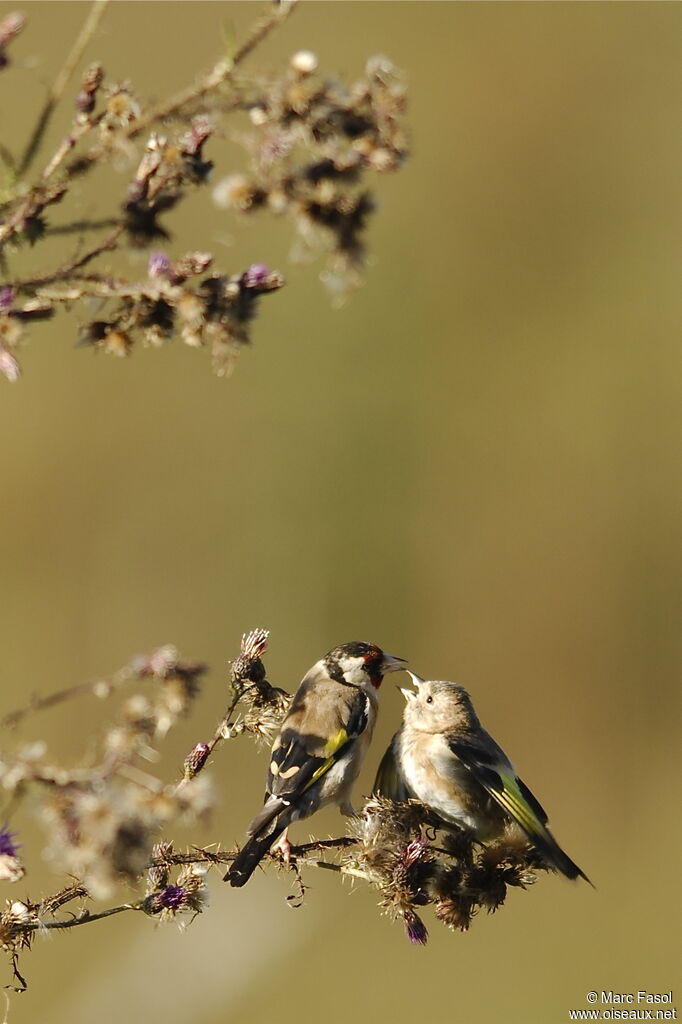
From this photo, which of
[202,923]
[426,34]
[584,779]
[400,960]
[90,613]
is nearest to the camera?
[202,923]

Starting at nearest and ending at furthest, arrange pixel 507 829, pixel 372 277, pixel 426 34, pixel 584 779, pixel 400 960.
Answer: pixel 507 829
pixel 400 960
pixel 584 779
pixel 372 277
pixel 426 34

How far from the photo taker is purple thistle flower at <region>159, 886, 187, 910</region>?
7.15ft

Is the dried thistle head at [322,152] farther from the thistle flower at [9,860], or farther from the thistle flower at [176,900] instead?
the thistle flower at [176,900]

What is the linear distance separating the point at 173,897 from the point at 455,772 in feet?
4.98

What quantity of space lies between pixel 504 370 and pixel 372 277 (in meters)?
1.67

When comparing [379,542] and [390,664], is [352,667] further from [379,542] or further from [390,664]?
[379,542]

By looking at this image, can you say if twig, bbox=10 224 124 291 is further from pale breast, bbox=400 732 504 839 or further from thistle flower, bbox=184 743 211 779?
pale breast, bbox=400 732 504 839

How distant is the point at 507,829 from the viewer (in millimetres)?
3426

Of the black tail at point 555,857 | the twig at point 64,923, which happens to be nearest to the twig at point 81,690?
the twig at point 64,923

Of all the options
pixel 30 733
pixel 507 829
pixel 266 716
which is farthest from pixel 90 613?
pixel 266 716

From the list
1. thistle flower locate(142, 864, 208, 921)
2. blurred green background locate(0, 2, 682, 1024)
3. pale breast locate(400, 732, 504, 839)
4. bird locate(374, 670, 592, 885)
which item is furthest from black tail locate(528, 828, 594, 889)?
blurred green background locate(0, 2, 682, 1024)

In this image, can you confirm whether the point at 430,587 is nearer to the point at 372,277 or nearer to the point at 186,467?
the point at 186,467

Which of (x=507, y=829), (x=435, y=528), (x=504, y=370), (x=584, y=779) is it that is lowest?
(x=507, y=829)

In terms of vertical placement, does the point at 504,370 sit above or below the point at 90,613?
above
